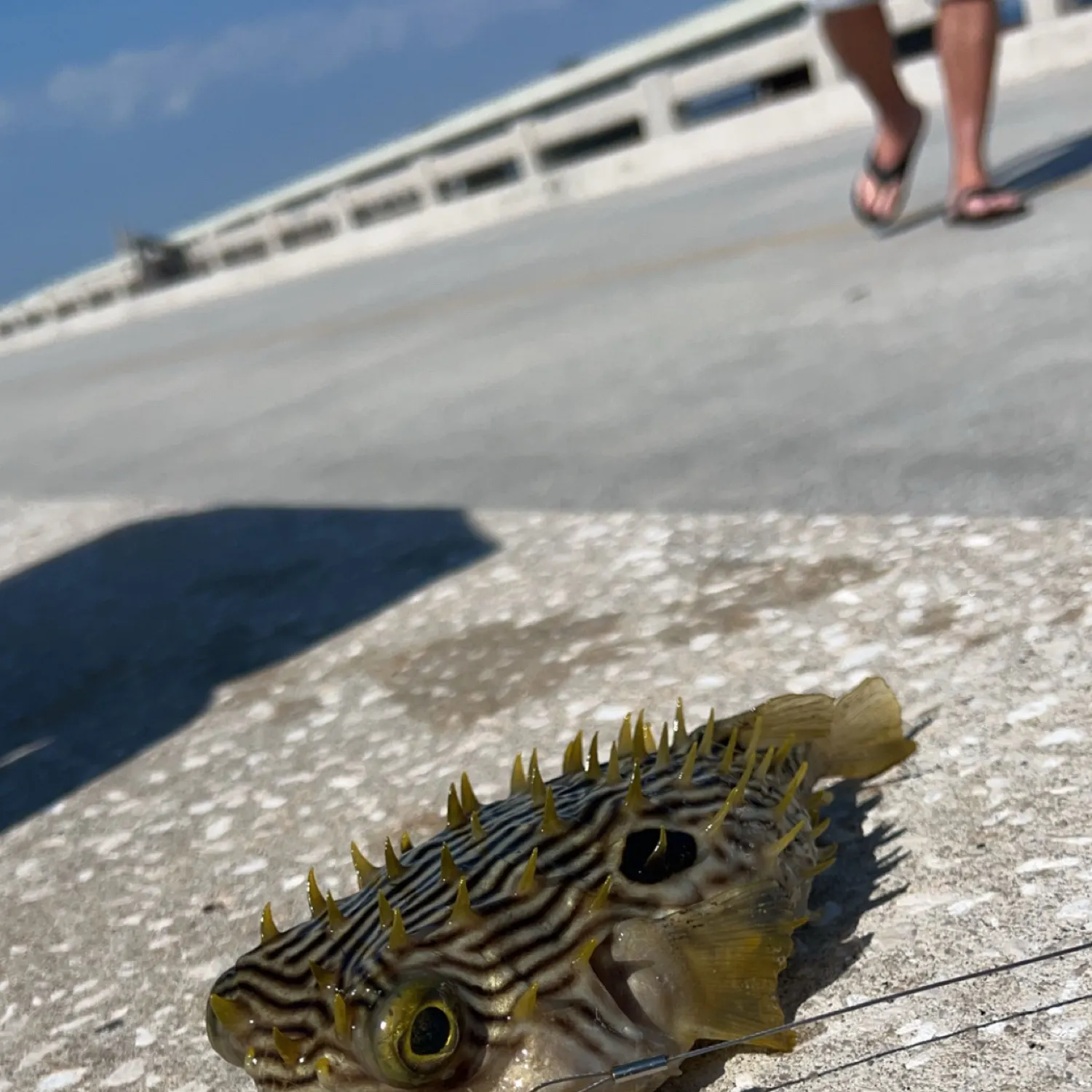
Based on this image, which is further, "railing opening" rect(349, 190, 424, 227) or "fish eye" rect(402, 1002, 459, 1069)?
"railing opening" rect(349, 190, 424, 227)

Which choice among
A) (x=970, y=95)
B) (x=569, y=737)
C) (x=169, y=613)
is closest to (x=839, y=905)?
(x=569, y=737)

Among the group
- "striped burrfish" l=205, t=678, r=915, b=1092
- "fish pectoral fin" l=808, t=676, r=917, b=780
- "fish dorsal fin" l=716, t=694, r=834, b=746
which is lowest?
"fish pectoral fin" l=808, t=676, r=917, b=780

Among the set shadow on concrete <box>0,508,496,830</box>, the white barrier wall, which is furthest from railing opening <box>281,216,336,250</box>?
shadow on concrete <box>0,508,496,830</box>

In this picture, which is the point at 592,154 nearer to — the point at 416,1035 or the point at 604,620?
the point at 604,620

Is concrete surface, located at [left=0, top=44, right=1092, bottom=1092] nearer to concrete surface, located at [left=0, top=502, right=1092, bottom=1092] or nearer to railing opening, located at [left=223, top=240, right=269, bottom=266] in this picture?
concrete surface, located at [left=0, top=502, right=1092, bottom=1092]

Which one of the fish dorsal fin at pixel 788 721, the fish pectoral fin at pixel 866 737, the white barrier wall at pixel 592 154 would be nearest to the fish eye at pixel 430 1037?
the fish dorsal fin at pixel 788 721

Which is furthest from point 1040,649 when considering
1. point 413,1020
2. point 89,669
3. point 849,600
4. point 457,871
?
point 89,669
